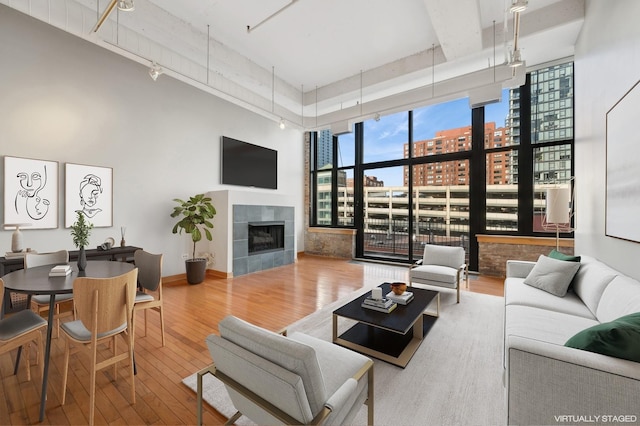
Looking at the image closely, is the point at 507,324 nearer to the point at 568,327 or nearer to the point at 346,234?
the point at 568,327

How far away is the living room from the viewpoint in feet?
9.43

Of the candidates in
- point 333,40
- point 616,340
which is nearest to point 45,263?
point 616,340

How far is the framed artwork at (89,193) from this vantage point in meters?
3.78

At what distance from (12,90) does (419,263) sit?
5957mm

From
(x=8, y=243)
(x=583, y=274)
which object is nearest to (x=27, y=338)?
(x=8, y=243)

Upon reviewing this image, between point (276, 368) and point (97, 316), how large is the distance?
1.44 meters

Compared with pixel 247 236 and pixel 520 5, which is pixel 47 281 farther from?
pixel 520 5

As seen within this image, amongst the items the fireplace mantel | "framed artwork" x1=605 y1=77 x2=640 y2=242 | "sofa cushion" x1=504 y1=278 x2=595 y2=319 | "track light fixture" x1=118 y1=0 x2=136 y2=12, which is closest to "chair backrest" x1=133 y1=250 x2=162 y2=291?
"track light fixture" x1=118 y1=0 x2=136 y2=12

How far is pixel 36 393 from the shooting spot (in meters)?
1.95

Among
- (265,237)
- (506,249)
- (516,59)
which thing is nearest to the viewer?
(516,59)

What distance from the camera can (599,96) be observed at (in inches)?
119

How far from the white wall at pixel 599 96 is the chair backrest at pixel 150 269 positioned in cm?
417

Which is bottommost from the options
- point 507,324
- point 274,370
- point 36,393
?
point 36,393

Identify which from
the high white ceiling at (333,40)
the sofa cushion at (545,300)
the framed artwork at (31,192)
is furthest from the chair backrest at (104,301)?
the sofa cushion at (545,300)
